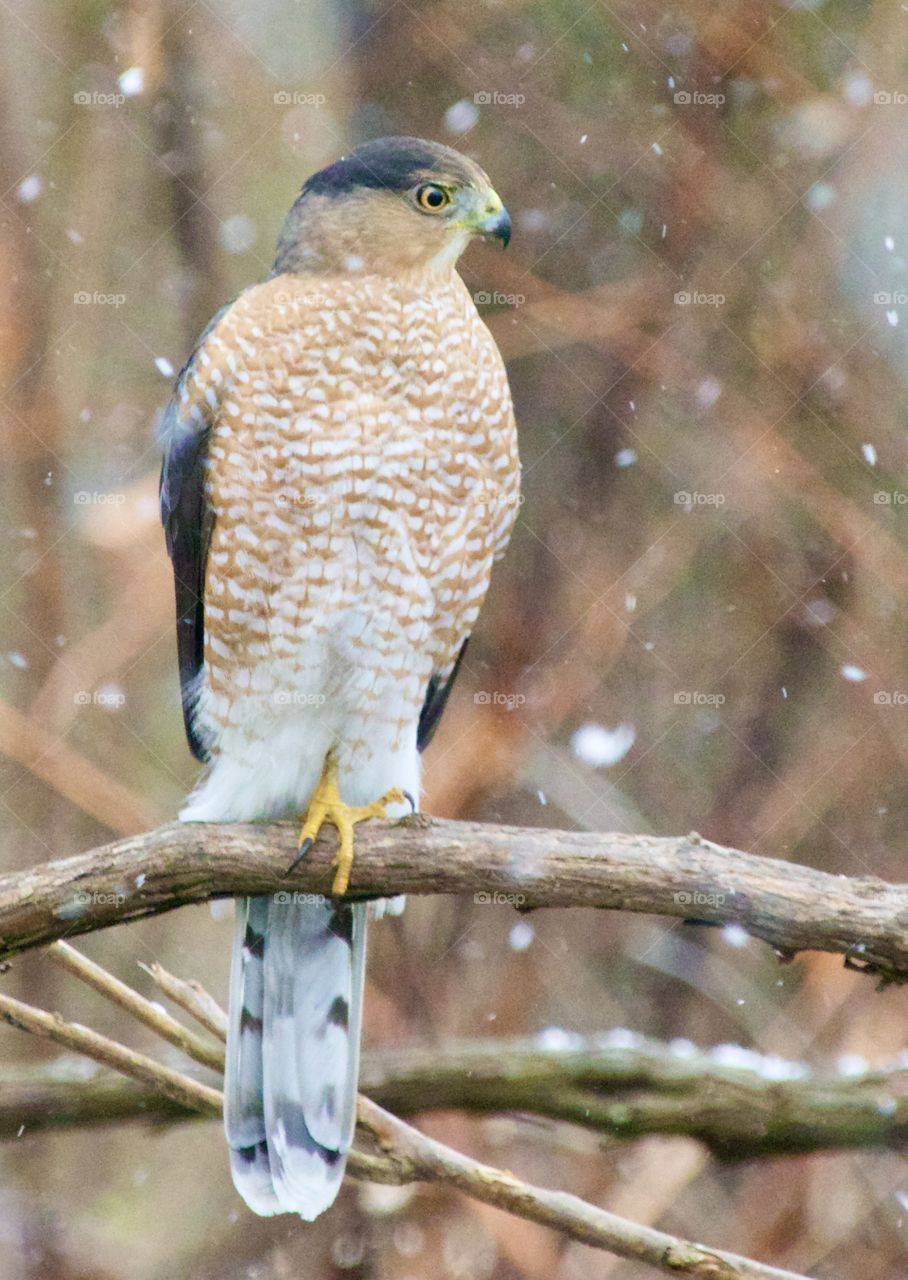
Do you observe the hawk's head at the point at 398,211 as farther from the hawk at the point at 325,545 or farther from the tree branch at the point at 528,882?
the tree branch at the point at 528,882

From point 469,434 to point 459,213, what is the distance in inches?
12.2

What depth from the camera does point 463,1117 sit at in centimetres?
215

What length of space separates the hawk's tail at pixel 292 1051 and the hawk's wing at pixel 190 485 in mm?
397

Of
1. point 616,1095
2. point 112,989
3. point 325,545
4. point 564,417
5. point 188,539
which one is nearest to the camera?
point 112,989

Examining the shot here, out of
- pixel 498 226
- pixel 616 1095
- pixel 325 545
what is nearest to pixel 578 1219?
pixel 616 1095

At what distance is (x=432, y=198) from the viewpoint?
1.83 metres

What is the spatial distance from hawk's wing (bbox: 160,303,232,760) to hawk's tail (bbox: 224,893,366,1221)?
1.30ft

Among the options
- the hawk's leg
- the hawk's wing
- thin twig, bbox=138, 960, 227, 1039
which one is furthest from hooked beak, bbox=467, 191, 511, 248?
thin twig, bbox=138, 960, 227, 1039

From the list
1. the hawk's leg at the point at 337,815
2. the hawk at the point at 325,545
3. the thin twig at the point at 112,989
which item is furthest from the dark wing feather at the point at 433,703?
the thin twig at the point at 112,989

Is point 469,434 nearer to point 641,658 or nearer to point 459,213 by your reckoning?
point 459,213

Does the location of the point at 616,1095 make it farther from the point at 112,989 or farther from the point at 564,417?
the point at 564,417

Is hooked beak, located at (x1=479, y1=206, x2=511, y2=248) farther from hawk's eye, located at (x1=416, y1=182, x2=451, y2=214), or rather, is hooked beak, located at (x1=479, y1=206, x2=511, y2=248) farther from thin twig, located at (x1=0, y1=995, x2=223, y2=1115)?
thin twig, located at (x1=0, y1=995, x2=223, y2=1115)

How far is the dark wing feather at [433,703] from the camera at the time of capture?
2.06 metres

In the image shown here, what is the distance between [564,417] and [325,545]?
2.52 feet
